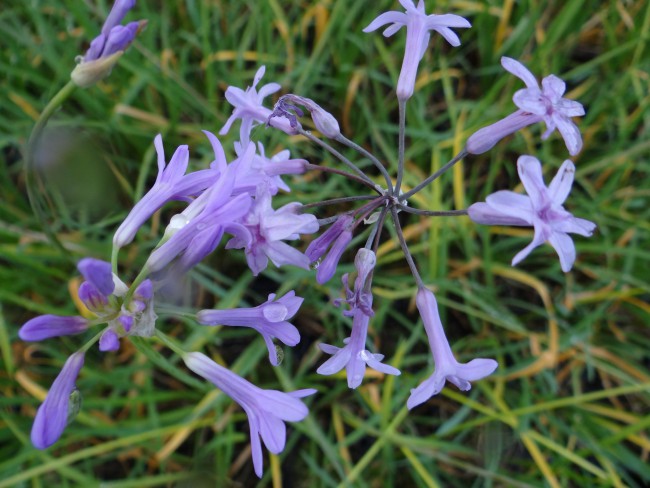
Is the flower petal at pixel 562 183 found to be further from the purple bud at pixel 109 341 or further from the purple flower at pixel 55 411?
the purple flower at pixel 55 411

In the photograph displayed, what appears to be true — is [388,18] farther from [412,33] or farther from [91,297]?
[91,297]

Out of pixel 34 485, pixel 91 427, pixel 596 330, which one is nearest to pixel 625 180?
pixel 596 330

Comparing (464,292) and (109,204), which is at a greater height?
(109,204)

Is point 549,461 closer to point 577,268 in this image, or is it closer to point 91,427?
point 577,268

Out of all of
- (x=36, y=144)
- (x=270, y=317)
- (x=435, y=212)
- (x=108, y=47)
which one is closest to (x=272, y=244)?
(x=270, y=317)

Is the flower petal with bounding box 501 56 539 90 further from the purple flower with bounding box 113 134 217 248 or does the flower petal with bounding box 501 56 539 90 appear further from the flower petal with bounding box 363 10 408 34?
the purple flower with bounding box 113 134 217 248
